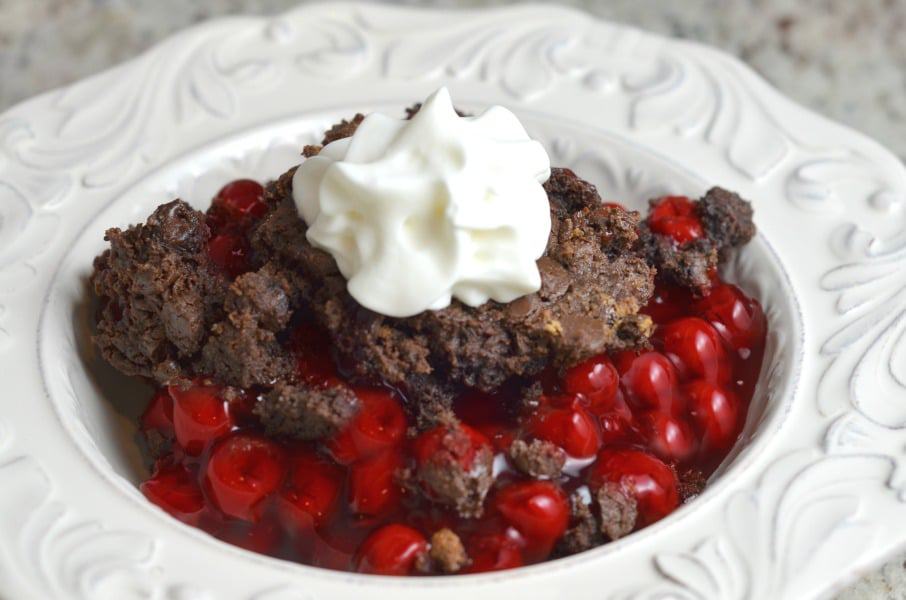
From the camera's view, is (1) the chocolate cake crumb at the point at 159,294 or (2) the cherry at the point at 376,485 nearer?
(2) the cherry at the point at 376,485

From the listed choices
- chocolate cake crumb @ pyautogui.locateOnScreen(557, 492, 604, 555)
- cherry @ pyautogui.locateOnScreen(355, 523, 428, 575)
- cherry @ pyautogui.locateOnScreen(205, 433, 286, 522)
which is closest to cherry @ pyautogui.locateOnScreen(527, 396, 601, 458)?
chocolate cake crumb @ pyautogui.locateOnScreen(557, 492, 604, 555)

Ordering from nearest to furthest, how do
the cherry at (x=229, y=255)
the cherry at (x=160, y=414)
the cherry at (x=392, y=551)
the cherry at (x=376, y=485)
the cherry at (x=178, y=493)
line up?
the cherry at (x=392, y=551) < the cherry at (x=376, y=485) < the cherry at (x=178, y=493) < the cherry at (x=160, y=414) < the cherry at (x=229, y=255)

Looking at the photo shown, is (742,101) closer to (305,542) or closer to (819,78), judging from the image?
(819,78)

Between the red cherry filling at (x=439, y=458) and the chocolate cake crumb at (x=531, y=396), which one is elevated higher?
the chocolate cake crumb at (x=531, y=396)

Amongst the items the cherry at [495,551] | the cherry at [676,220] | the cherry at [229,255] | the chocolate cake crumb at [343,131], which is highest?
the chocolate cake crumb at [343,131]

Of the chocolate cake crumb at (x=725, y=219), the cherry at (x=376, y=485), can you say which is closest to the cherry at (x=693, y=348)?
the chocolate cake crumb at (x=725, y=219)

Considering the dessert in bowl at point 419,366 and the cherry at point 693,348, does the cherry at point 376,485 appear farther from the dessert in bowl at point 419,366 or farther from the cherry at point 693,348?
the cherry at point 693,348

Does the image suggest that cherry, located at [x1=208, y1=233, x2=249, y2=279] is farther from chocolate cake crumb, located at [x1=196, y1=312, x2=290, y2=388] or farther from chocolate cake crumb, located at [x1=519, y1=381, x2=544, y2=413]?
chocolate cake crumb, located at [x1=519, y1=381, x2=544, y2=413]

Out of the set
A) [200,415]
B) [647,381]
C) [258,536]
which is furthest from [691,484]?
[200,415]
